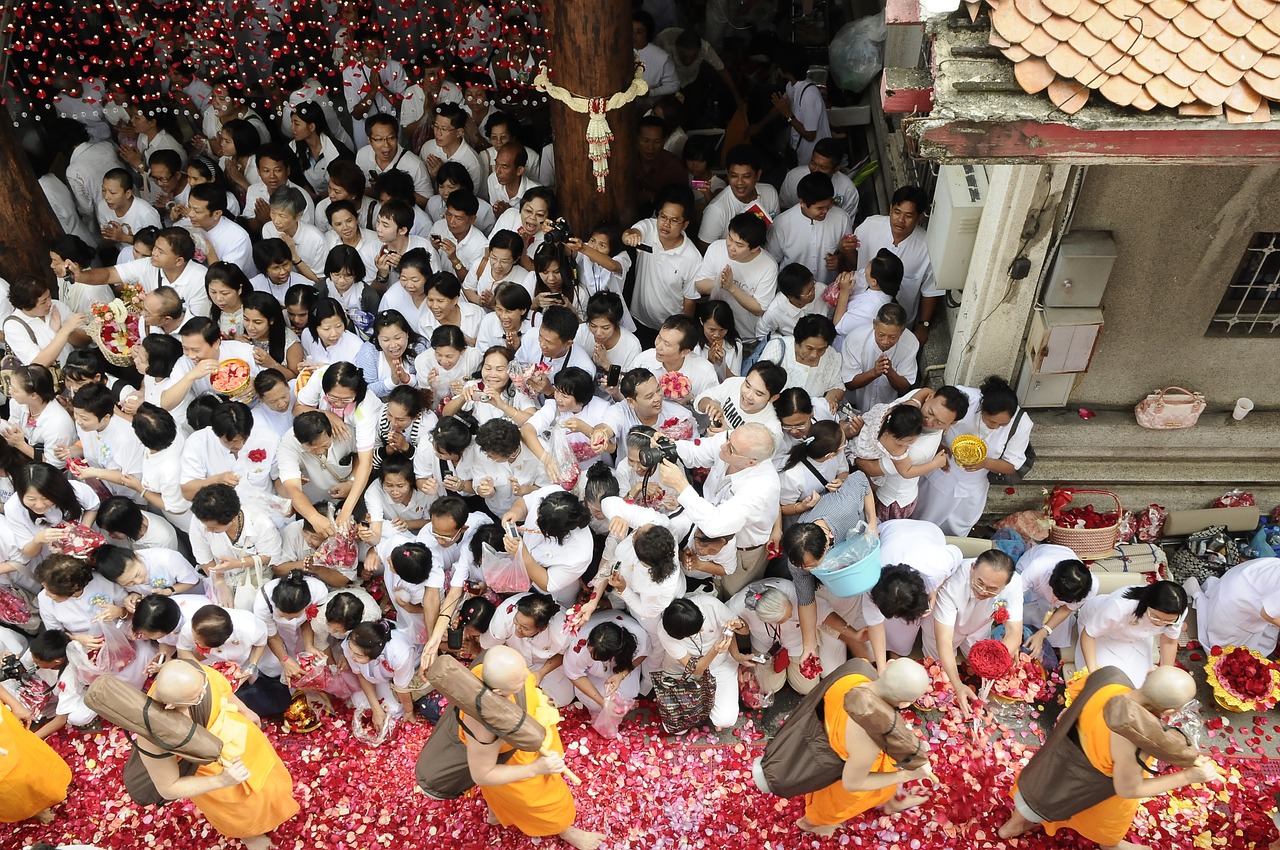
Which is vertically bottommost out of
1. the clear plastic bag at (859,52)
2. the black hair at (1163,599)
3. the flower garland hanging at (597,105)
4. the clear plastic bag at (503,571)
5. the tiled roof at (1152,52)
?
the clear plastic bag at (503,571)

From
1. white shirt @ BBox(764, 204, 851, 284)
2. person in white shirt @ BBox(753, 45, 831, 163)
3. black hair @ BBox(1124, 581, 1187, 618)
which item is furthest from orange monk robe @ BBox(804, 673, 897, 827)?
person in white shirt @ BBox(753, 45, 831, 163)

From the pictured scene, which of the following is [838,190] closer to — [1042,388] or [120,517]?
[1042,388]

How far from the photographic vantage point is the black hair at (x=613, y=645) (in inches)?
215

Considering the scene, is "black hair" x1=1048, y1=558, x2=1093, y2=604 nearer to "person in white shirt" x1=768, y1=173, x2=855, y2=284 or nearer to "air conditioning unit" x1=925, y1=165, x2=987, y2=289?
"air conditioning unit" x1=925, y1=165, x2=987, y2=289

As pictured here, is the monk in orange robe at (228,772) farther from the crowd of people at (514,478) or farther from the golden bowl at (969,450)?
the golden bowl at (969,450)

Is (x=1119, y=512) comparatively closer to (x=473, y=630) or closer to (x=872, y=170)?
(x=872, y=170)

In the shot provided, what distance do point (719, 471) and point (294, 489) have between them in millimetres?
2455

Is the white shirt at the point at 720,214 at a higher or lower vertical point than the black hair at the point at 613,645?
higher

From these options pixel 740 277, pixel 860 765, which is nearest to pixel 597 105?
pixel 740 277

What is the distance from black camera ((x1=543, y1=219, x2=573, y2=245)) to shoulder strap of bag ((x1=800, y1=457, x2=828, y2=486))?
222 centimetres

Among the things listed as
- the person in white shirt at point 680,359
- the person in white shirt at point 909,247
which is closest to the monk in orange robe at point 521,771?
the person in white shirt at point 680,359

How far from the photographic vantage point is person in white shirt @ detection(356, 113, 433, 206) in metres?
7.75

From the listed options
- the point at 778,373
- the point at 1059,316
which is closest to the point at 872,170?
the point at 1059,316

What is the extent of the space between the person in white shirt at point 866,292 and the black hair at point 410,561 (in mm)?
2982
